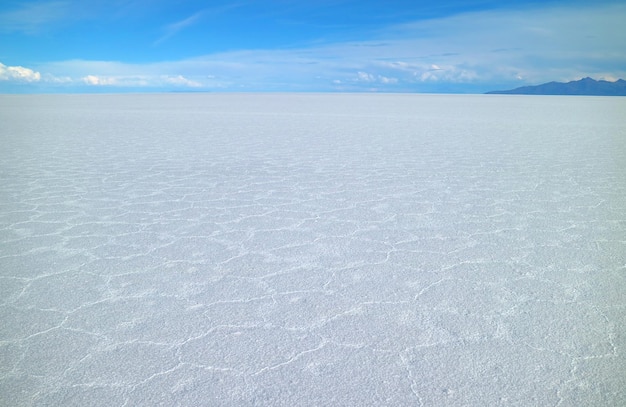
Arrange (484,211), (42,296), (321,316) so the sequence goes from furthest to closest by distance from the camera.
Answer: (484,211) → (42,296) → (321,316)

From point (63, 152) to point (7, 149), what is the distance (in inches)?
42.1

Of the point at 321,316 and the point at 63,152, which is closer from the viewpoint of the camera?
the point at 321,316

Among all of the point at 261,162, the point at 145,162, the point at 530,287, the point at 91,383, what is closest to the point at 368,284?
the point at 530,287

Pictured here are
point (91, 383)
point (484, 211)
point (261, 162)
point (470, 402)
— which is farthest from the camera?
point (261, 162)

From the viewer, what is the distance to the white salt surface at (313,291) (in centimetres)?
168

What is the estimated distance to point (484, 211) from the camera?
157 inches

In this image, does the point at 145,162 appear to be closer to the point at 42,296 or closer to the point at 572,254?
the point at 42,296

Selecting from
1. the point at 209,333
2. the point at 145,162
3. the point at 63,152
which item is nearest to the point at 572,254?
the point at 209,333

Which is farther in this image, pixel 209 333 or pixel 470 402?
pixel 209 333

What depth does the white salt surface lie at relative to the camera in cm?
168

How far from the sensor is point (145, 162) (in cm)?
686

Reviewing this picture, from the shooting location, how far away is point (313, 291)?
7.99 feet

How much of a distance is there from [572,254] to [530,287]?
70 cm

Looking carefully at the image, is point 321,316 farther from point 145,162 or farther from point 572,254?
point 145,162
